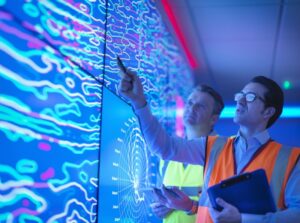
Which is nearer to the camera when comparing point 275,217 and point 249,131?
point 275,217

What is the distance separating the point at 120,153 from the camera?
1.83 meters

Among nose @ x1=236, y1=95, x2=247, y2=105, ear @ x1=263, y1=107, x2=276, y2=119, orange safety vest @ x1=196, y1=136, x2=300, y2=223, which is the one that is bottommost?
orange safety vest @ x1=196, y1=136, x2=300, y2=223

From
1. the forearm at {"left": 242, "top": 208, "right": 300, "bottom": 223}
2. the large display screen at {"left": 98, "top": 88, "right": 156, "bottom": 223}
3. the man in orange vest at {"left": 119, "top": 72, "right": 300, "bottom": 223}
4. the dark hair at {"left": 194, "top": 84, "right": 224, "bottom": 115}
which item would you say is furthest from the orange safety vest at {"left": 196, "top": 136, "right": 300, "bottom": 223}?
the dark hair at {"left": 194, "top": 84, "right": 224, "bottom": 115}

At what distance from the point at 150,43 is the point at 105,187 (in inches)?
44.3

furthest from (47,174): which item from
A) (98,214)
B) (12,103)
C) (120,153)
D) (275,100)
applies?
(275,100)

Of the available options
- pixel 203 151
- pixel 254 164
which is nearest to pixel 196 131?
pixel 203 151

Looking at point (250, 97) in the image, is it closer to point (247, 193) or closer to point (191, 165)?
point (247, 193)

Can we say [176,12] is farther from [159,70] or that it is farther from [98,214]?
[98,214]

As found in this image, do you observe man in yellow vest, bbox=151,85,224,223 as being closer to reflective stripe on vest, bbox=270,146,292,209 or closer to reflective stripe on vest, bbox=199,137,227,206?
reflective stripe on vest, bbox=199,137,227,206

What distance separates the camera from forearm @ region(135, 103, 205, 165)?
164 centimetres

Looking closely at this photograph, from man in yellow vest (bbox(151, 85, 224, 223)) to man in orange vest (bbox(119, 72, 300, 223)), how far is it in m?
0.35

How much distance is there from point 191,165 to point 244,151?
0.64 m

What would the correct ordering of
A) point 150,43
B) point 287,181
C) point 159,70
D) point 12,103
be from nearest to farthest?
point 12,103 → point 287,181 → point 150,43 → point 159,70

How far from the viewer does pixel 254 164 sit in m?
1.57
